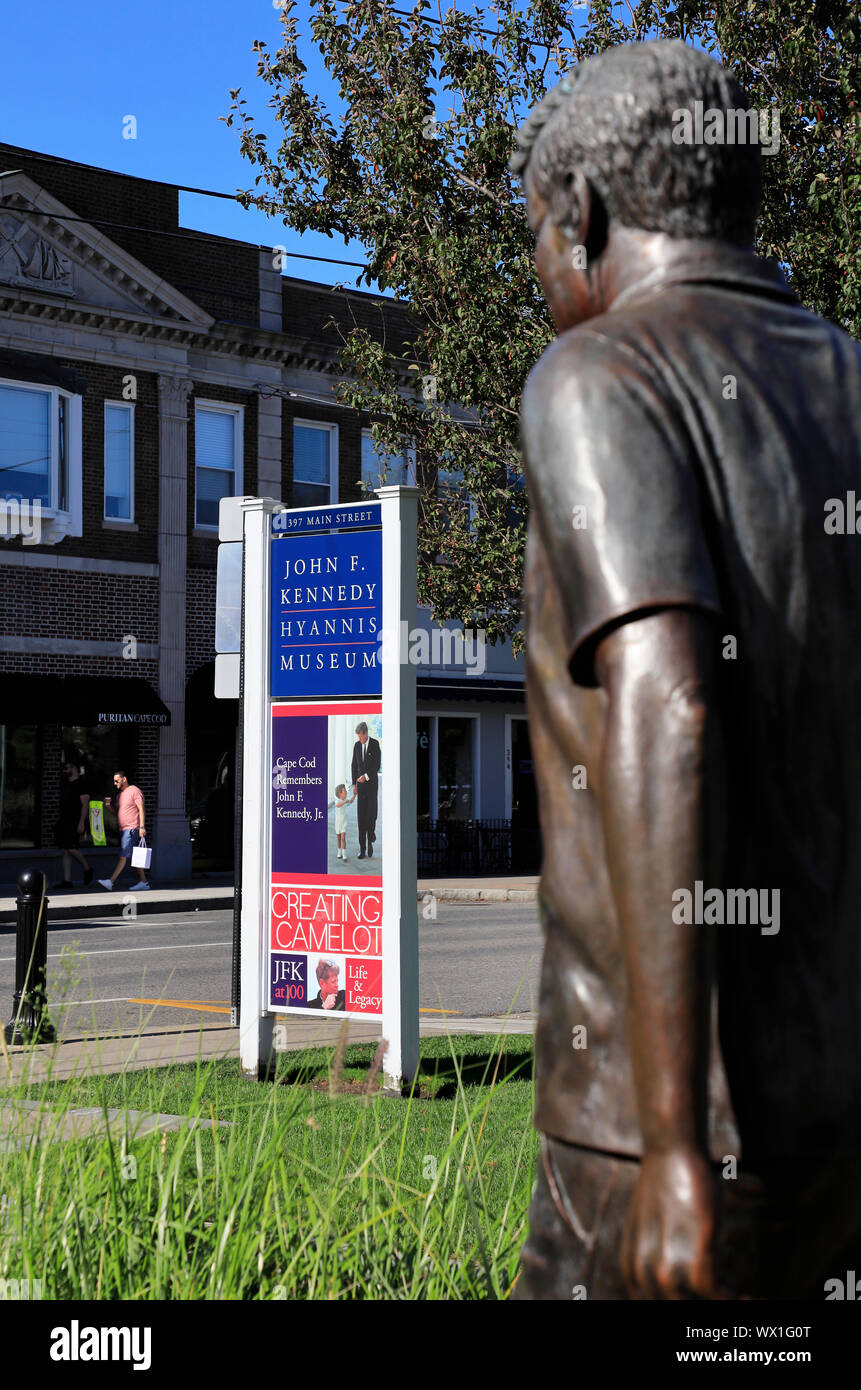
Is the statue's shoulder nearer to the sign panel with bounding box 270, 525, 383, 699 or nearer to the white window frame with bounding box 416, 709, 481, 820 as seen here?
the sign panel with bounding box 270, 525, 383, 699

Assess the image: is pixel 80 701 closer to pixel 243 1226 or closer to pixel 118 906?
pixel 118 906

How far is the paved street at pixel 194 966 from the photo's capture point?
36.1ft

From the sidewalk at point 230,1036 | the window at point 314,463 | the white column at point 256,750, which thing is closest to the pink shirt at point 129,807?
the window at point 314,463

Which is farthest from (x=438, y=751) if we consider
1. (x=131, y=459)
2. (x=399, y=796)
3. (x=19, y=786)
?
(x=399, y=796)

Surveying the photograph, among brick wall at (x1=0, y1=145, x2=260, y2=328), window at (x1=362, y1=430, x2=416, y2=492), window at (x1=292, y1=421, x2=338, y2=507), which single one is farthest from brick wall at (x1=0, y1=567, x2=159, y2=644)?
brick wall at (x1=0, y1=145, x2=260, y2=328)

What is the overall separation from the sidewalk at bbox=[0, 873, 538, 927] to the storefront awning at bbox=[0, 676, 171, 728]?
2595 mm

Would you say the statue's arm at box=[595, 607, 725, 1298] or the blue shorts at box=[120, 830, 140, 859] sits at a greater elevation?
the statue's arm at box=[595, 607, 725, 1298]

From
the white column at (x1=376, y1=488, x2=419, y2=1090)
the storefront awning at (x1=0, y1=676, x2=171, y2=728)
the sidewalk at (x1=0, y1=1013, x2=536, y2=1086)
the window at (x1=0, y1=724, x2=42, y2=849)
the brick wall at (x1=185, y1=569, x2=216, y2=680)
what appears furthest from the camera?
the brick wall at (x1=185, y1=569, x2=216, y2=680)

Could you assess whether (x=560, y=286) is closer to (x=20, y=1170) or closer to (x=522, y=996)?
(x=20, y=1170)

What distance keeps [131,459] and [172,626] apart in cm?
289

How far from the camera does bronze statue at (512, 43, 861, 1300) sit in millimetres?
1524

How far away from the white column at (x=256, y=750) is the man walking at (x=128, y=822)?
14.6 m

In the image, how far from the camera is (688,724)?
1.52 m

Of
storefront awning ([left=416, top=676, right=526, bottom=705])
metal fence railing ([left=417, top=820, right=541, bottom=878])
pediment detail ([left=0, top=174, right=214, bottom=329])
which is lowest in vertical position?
metal fence railing ([left=417, top=820, right=541, bottom=878])
